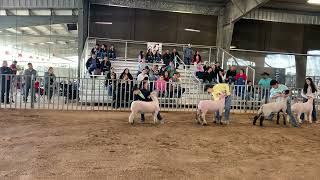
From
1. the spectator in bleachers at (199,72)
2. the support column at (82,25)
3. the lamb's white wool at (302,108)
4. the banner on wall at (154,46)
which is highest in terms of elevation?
the support column at (82,25)

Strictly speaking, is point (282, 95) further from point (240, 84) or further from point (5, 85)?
point (5, 85)

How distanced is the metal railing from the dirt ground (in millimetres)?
2067

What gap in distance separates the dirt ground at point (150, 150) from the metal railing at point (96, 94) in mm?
2067

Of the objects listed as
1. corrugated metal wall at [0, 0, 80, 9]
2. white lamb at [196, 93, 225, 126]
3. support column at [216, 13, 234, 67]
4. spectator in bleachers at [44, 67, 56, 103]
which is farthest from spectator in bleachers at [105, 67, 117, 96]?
corrugated metal wall at [0, 0, 80, 9]

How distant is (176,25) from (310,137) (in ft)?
48.6

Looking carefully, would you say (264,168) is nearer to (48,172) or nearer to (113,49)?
(48,172)

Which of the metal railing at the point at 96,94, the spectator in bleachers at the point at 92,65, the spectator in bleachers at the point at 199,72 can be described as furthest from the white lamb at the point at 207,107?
the spectator in bleachers at the point at 92,65

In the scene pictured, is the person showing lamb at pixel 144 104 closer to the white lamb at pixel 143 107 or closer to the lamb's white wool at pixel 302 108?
the white lamb at pixel 143 107

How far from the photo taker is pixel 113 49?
20406 millimetres

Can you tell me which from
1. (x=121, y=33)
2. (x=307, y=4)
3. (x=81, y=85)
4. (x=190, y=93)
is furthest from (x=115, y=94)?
(x=307, y=4)

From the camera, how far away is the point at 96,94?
45.0 feet

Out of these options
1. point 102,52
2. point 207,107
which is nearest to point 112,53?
point 102,52

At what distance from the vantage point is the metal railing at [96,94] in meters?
12.9

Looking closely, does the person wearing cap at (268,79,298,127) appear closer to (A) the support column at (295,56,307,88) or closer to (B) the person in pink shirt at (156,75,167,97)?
(B) the person in pink shirt at (156,75,167,97)
